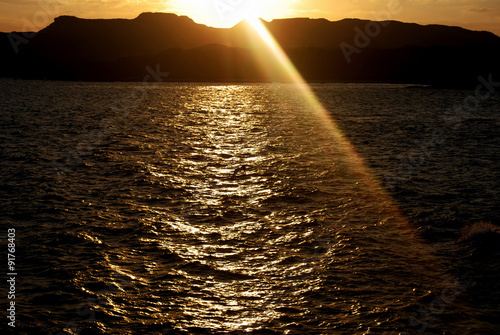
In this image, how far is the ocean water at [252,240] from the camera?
12.4 metres

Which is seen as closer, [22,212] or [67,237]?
[67,237]

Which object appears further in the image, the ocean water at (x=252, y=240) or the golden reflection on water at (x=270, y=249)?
the golden reflection on water at (x=270, y=249)

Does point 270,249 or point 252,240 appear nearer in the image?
point 270,249

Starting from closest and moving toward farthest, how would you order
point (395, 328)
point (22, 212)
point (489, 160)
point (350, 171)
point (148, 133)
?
1. point (395, 328)
2. point (22, 212)
3. point (350, 171)
4. point (489, 160)
5. point (148, 133)

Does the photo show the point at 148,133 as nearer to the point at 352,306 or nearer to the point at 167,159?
the point at 167,159

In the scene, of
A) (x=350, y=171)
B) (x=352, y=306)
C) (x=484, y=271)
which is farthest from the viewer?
(x=350, y=171)

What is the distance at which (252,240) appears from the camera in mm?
17812

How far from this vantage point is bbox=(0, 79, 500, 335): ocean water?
12422 millimetres

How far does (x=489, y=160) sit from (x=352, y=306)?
26.8m

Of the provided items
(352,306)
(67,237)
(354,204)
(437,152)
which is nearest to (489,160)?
(437,152)

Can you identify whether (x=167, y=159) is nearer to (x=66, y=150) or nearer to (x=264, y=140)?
(x=66, y=150)

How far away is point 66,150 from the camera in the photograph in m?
37.6

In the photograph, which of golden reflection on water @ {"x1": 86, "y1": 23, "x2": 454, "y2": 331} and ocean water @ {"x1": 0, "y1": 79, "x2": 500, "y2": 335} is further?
golden reflection on water @ {"x1": 86, "y1": 23, "x2": 454, "y2": 331}

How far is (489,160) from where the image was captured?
34375mm
